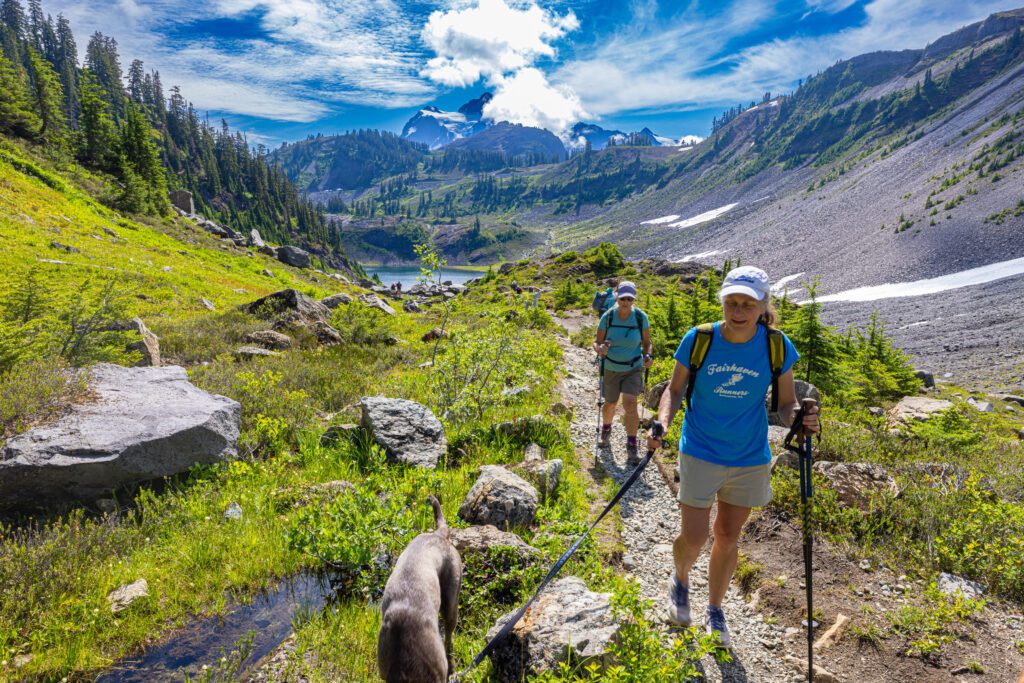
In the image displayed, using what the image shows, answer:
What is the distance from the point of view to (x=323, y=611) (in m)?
3.98

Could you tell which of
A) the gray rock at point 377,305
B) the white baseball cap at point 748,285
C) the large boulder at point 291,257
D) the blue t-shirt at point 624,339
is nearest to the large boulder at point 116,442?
the blue t-shirt at point 624,339

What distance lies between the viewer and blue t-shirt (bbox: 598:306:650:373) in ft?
24.5

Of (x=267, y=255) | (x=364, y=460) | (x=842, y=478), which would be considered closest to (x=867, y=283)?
(x=842, y=478)

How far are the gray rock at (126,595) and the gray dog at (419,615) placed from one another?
237 centimetres

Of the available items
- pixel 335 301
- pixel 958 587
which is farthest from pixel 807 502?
pixel 335 301

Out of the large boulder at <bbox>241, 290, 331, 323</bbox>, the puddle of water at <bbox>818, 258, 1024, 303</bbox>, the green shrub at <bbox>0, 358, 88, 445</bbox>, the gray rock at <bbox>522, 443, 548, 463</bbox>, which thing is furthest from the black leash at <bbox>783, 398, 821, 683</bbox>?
the puddle of water at <bbox>818, 258, 1024, 303</bbox>

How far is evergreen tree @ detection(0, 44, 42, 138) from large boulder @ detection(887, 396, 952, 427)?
71.0 m

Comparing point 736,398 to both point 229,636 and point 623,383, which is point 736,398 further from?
point 229,636

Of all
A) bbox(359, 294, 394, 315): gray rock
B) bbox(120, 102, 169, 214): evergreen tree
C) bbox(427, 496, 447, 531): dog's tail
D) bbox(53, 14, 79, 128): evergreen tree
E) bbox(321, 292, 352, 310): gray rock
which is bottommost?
bbox(427, 496, 447, 531): dog's tail

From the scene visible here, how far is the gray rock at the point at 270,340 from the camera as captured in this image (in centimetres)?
1256

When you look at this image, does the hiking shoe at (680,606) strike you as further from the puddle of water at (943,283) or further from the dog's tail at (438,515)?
the puddle of water at (943,283)

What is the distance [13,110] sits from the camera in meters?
45.7

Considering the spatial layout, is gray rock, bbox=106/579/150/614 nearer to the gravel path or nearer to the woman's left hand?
the gravel path

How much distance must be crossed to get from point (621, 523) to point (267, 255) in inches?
2486
